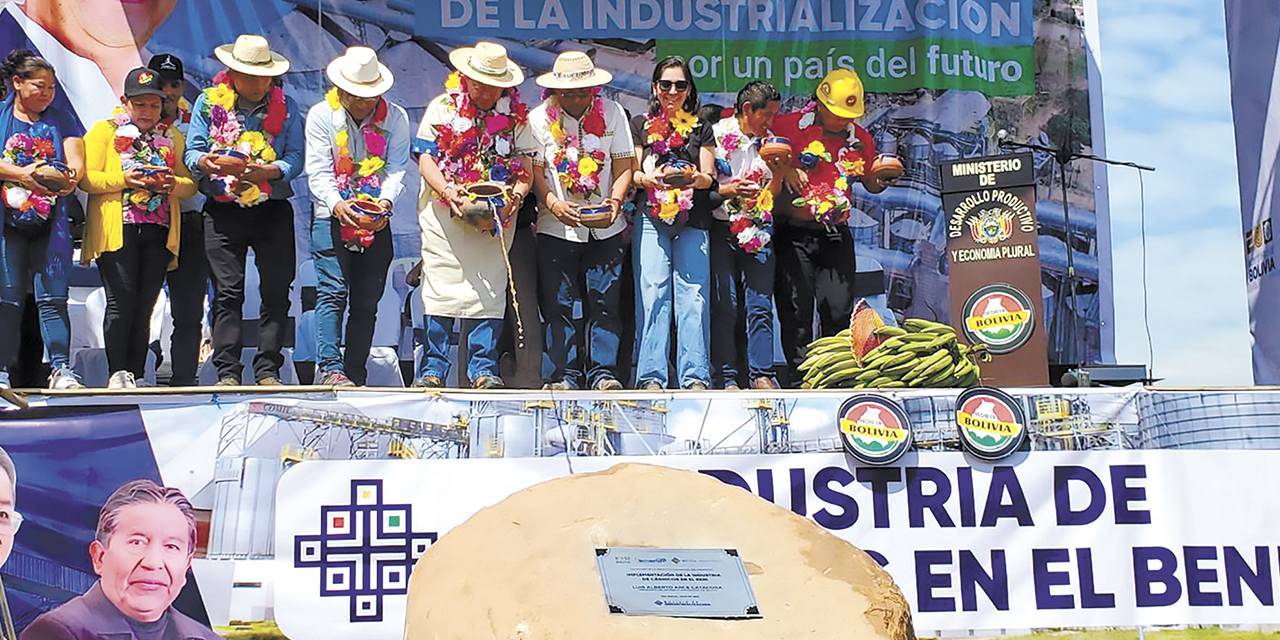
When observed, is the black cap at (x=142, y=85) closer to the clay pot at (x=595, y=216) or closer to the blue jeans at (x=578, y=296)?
the blue jeans at (x=578, y=296)

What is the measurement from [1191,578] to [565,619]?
2917 millimetres

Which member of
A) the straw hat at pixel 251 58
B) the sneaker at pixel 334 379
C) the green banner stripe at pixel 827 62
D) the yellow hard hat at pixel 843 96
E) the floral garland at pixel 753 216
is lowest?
the sneaker at pixel 334 379

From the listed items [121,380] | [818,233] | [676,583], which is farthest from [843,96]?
[676,583]

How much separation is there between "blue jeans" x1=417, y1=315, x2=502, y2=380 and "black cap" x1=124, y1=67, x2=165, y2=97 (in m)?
1.43

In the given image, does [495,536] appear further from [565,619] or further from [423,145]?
[423,145]

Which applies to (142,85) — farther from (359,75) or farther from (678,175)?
(678,175)

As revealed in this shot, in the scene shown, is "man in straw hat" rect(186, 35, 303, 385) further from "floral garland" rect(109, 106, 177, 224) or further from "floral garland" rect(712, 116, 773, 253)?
"floral garland" rect(712, 116, 773, 253)

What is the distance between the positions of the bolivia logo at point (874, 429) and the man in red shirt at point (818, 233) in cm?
78

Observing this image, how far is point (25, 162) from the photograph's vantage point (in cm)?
512

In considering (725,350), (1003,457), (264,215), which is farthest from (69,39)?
(1003,457)

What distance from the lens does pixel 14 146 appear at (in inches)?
202

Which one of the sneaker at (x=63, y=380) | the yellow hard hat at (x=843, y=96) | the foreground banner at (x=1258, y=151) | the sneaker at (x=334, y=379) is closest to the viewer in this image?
the sneaker at (x=63, y=380)

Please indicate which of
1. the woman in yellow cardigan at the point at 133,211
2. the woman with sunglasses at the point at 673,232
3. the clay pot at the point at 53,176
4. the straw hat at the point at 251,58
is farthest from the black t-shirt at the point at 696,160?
the clay pot at the point at 53,176

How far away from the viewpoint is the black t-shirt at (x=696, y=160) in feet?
17.8
